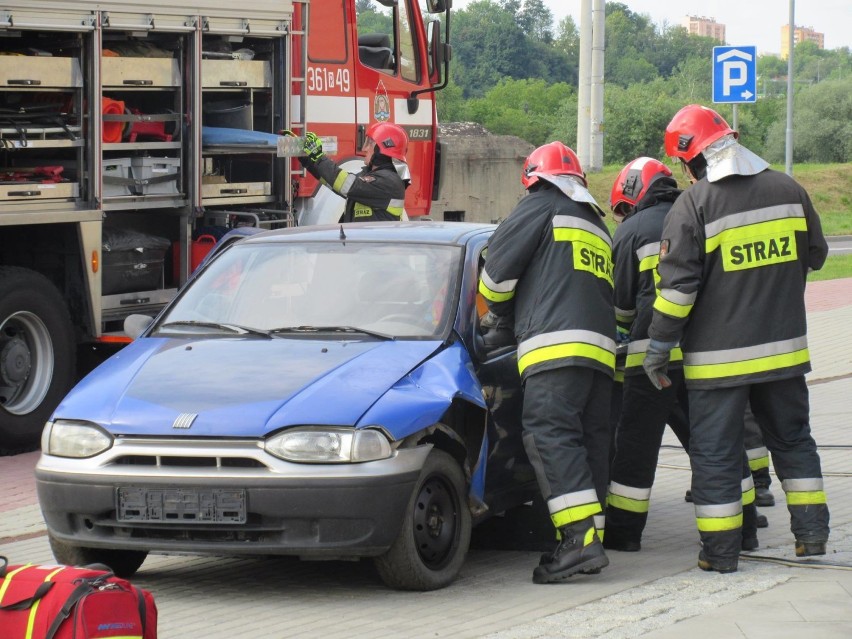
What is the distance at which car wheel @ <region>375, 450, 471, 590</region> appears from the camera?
18.5 feet

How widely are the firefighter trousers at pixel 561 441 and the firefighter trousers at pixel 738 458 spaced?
46cm

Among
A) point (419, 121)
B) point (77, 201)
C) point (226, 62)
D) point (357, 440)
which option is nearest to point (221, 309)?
point (357, 440)

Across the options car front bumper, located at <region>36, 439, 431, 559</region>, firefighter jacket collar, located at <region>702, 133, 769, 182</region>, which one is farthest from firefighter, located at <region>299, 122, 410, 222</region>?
car front bumper, located at <region>36, 439, 431, 559</region>

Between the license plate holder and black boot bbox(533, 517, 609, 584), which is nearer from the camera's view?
the license plate holder

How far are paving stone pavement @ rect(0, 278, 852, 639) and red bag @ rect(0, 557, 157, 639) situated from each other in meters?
0.69

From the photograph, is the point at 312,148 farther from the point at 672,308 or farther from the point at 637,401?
the point at 672,308

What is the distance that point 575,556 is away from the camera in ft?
19.6

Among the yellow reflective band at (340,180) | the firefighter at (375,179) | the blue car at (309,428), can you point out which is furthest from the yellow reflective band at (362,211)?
the blue car at (309,428)

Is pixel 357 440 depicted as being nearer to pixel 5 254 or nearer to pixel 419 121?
pixel 5 254

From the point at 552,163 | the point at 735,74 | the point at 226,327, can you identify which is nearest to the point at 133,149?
the point at 226,327

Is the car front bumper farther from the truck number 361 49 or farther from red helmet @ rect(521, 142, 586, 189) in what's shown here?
the truck number 361 49

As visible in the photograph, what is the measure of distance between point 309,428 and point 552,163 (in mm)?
1669

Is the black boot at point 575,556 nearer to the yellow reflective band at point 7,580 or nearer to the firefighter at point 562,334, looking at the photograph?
the firefighter at point 562,334

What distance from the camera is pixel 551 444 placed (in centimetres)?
605
